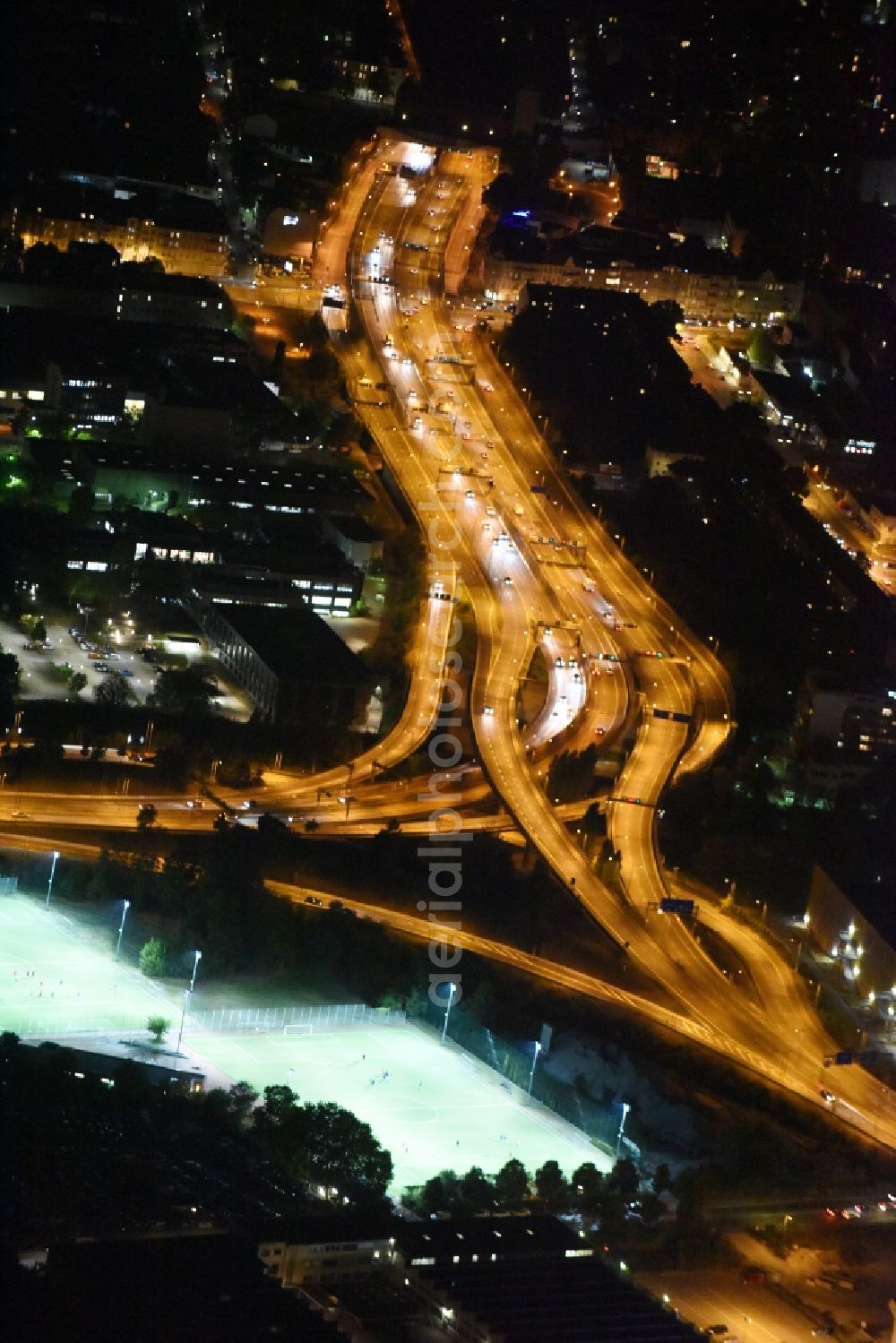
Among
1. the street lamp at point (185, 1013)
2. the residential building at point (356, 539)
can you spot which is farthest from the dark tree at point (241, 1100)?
the residential building at point (356, 539)

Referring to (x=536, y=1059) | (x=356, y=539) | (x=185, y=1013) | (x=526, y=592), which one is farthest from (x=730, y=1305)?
(x=526, y=592)

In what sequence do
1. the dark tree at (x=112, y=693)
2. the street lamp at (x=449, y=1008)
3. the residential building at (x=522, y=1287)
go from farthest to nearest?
the dark tree at (x=112, y=693), the street lamp at (x=449, y=1008), the residential building at (x=522, y=1287)

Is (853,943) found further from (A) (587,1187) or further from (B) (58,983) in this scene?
(B) (58,983)

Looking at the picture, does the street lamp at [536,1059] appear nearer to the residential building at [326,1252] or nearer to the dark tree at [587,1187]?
the dark tree at [587,1187]

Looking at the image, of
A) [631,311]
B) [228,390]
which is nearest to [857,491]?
[631,311]

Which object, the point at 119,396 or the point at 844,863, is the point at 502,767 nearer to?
the point at 844,863

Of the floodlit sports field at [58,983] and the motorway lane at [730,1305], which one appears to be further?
the floodlit sports field at [58,983]

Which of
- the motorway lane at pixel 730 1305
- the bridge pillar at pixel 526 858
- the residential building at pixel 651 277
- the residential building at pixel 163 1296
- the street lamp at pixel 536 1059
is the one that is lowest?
the motorway lane at pixel 730 1305
